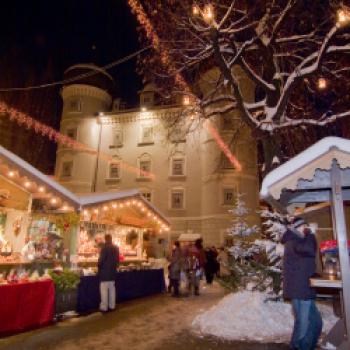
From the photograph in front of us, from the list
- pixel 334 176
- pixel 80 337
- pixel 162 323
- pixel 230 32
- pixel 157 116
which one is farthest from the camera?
pixel 157 116

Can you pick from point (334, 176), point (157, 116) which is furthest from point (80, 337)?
point (157, 116)

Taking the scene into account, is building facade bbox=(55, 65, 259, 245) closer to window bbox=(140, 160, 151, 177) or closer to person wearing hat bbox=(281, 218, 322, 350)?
window bbox=(140, 160, 151, 177)

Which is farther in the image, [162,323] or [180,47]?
[180,47]

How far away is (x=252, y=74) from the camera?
1034 centimetres

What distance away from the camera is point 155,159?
3100cm

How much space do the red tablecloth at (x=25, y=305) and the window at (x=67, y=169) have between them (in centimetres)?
2523

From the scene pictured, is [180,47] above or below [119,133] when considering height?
below

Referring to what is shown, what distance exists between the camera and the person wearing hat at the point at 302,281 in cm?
503

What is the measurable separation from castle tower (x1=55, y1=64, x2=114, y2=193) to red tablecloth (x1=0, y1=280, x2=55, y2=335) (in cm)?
2432

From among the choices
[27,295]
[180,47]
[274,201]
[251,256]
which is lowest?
[27,295]

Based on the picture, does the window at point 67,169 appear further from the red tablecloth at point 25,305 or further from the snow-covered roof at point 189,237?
the red tablecloth at point 25,305

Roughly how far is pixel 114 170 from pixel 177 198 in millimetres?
6776

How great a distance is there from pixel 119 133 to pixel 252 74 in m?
23.4

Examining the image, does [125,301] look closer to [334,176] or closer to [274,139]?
[274,139]
